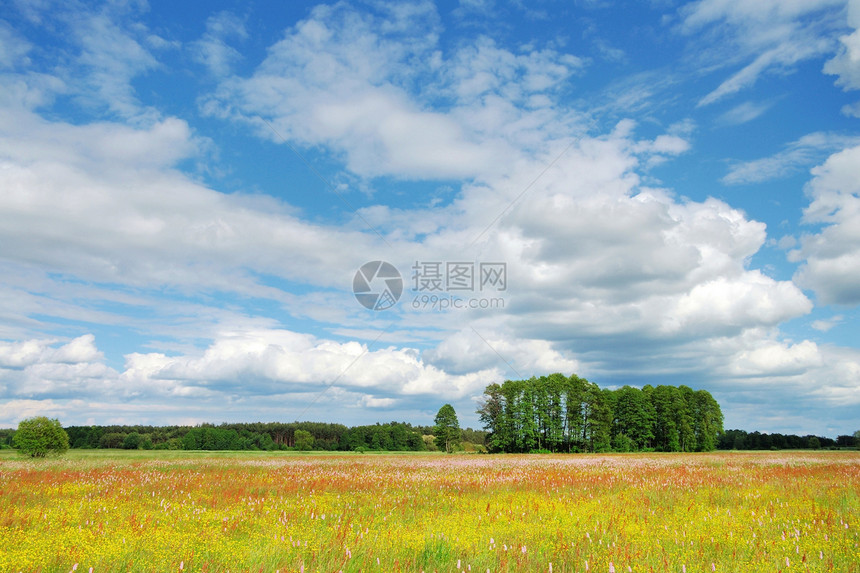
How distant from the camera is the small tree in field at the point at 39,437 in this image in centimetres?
4397

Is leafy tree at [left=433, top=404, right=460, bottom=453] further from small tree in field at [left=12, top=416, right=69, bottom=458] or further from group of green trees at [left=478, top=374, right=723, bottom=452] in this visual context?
small tree in field at [left=12, top=416, right=69, bottom=458]

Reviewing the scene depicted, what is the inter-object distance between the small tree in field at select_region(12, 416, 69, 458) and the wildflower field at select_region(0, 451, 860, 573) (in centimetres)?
3966

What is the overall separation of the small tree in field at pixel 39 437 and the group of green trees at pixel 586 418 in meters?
50.2

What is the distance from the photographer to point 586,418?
68.6m

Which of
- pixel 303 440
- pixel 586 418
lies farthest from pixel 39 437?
pixel 303 440

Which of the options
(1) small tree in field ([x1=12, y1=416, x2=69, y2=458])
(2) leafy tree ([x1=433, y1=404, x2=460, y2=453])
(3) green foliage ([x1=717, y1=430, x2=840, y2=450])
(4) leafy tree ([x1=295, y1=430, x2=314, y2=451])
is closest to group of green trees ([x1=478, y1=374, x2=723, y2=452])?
(2) leafy tree ([x1=433, y1=404, x2=460, y2=453])

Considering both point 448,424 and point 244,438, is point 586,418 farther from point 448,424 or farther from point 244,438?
point 244,438

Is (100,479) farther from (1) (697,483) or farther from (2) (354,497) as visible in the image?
(1) (697,483)

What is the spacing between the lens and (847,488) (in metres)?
13.9

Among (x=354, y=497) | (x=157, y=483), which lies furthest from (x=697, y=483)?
(x=157, y=483)

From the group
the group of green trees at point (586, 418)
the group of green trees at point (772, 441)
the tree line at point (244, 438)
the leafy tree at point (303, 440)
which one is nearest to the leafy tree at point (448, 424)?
the group of green trees at point (586, 418)

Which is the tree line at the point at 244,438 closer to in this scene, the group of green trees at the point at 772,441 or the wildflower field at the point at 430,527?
the group of green trees at the point at 772,441

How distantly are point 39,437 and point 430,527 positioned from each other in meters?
53.3

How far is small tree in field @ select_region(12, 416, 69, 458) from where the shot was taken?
4397 cm
